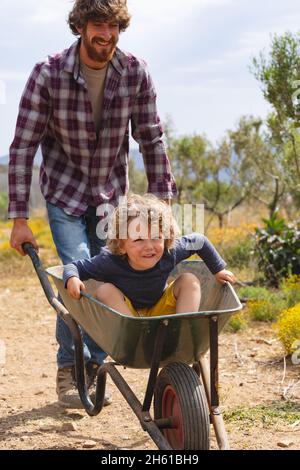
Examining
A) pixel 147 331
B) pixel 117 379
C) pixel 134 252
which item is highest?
pixel 134 252

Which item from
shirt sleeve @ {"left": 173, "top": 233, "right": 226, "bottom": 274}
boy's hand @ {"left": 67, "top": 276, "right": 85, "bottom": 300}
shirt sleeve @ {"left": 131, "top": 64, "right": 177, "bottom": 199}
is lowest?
boy's hand @ {"left": 67, "top": 276, "right": 85, "bottom": 300}

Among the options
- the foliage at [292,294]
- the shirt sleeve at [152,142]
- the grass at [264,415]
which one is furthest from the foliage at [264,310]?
the shirt sleeve at [152,142]

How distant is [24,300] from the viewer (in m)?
8.10

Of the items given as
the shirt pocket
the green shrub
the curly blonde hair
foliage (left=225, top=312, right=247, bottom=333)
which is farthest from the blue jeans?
the green shrub

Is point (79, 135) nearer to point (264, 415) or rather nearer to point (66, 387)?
point (66, 387)

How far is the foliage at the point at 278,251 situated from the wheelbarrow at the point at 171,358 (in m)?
4.25

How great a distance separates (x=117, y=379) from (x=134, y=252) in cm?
53

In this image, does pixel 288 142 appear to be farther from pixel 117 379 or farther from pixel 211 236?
pixel 117 379

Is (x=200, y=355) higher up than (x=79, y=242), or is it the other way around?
(x=79, y=242)

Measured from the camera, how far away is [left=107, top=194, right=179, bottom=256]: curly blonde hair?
11.1 feet

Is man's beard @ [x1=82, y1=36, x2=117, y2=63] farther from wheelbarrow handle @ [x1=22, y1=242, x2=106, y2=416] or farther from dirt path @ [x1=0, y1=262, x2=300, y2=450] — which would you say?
dirt path @ [x1=0, y1=262, x2=300, y2=450]

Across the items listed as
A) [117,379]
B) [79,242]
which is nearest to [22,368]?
[79,242]

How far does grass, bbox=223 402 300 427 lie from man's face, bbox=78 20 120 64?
1.85 metres
